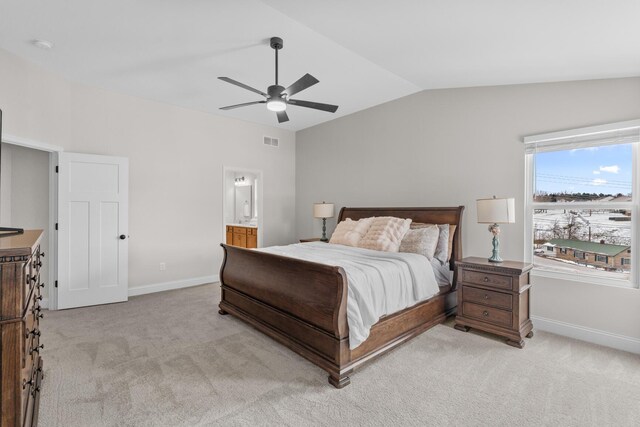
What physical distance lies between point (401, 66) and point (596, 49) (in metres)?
1.68

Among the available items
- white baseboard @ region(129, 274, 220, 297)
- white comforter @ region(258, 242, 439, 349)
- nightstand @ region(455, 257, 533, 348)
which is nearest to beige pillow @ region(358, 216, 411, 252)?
white comforter @ region(258, 242, 439, 349)

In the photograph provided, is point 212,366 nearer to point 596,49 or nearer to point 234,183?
point 596,49

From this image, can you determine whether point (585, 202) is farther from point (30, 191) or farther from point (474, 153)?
point (30, 191)

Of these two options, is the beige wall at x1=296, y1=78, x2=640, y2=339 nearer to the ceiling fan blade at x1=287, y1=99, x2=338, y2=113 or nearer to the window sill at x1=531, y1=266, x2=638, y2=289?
the window sill at x1=531, y1=266, x2=638, y2=289

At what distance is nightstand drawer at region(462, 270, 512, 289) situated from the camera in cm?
310

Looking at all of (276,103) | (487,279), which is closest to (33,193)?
(276,103)

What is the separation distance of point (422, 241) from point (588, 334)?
5.98 feet

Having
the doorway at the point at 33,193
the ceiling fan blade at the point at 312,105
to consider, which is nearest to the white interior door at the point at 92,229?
the doorway at the point at 33,193

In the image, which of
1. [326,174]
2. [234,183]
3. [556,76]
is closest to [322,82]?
[326,174]

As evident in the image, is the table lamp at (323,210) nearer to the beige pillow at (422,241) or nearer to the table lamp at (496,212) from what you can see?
the beige pillow at (422,241)

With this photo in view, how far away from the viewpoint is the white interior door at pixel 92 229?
13.1 feet

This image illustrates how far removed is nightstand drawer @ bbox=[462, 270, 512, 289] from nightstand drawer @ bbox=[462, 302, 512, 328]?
24 cm

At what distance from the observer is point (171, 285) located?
4.99m

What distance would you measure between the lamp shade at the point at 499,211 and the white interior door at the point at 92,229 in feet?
15.4
